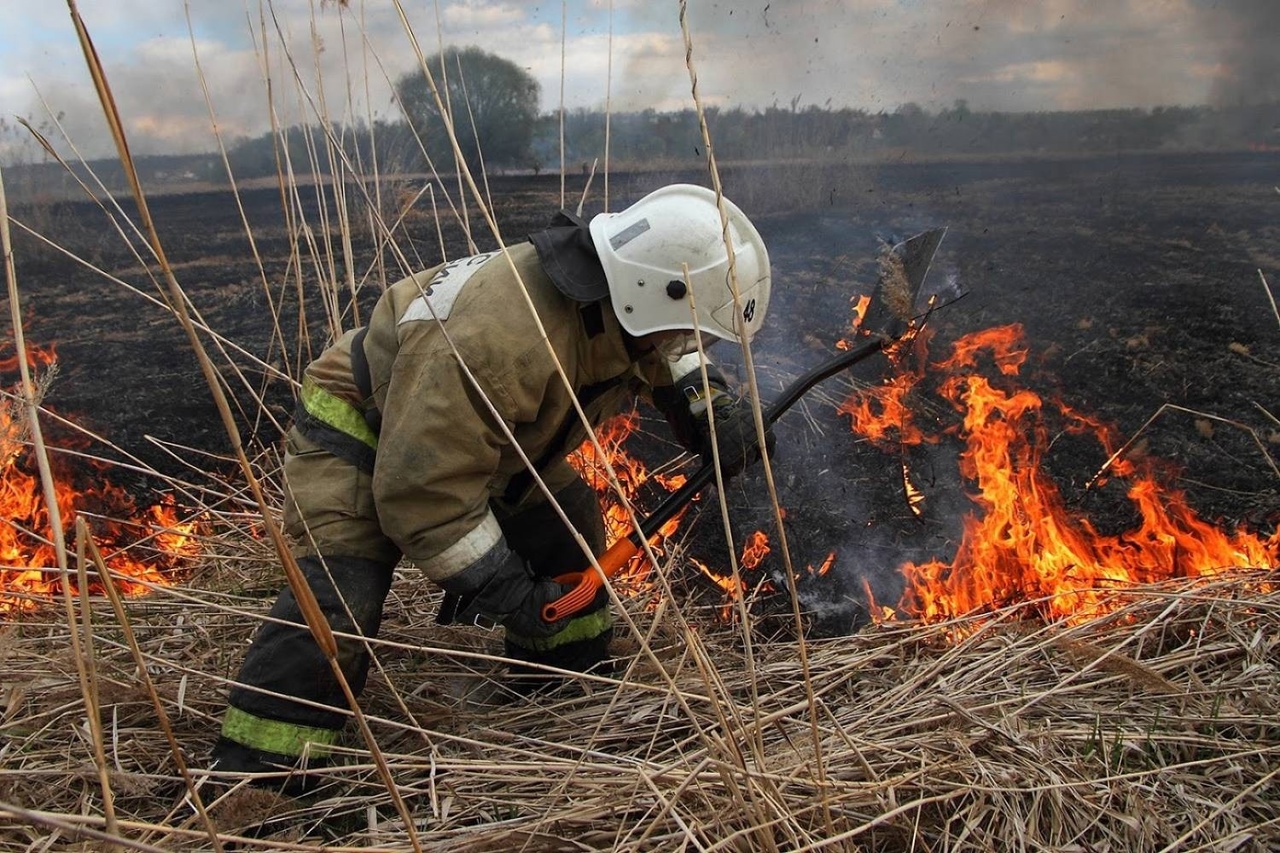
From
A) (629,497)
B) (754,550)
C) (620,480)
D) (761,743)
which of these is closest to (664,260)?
(761,743)

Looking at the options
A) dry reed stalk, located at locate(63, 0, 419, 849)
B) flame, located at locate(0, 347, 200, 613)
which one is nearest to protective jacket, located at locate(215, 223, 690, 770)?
dry reed stalk, located at locate(63, 0, 419, 849)

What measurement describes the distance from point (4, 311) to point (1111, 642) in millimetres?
11546

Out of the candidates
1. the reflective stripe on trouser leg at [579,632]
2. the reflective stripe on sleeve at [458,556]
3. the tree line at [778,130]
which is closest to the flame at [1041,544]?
the reflective stripe on trouser leg at [579,632]

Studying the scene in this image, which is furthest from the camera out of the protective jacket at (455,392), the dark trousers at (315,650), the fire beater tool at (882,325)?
the fire beater tool at (882,325)

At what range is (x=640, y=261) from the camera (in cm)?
249

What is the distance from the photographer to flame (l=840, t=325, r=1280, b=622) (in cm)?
342

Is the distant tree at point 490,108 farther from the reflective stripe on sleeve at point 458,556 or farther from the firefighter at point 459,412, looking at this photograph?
the reflective stripe on sleeve at point 458,556

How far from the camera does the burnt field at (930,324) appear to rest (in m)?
4.21

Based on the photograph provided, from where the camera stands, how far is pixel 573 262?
8.24 ft

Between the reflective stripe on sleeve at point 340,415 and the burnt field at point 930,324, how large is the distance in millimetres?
416

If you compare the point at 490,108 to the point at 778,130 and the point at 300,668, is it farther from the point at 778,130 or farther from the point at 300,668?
the point at 300,668

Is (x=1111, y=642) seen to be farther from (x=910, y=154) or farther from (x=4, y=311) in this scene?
(x=910, y=154)

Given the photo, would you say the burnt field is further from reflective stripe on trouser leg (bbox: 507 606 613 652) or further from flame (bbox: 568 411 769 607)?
reflective stripe on trouser leg (bbox: 507 606 613 652)

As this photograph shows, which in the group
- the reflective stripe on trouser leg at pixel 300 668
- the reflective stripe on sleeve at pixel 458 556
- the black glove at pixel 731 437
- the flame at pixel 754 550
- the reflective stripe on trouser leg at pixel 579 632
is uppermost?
the black glove at pixel 731 437
